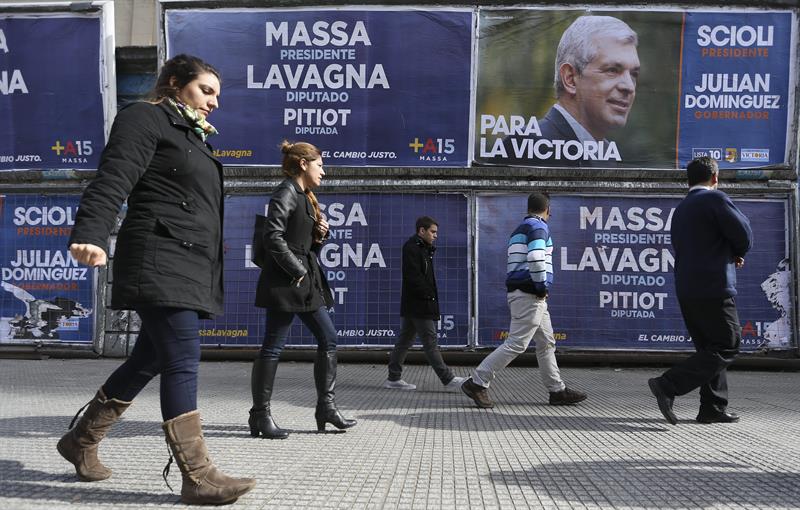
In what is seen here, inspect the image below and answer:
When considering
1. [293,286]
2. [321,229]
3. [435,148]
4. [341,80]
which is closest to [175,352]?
[293,286]

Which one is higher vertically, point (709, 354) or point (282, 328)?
point (282, 328)

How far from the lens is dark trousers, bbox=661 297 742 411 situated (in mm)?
4758

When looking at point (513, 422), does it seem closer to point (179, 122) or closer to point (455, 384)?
point (455, 384)

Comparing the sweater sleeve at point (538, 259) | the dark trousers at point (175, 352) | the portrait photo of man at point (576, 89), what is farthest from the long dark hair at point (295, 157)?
the portrait photo of man at point (576, 89)

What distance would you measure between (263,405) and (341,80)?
5.63 meters

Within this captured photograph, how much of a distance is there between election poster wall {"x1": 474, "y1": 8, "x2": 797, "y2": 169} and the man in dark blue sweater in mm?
3763

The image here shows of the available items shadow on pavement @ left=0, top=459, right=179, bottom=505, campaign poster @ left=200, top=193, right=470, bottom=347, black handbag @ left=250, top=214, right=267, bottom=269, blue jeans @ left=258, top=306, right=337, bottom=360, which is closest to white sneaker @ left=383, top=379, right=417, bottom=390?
campaign poster @ left=200, top=193, right=470, bottom=347

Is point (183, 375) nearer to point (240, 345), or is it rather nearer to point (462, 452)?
point (462, 452)

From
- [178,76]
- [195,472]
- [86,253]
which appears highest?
[178,76]

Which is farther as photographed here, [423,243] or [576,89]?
[576,89]

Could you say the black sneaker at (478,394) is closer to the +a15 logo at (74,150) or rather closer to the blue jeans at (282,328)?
the blue jeans at (282,328)

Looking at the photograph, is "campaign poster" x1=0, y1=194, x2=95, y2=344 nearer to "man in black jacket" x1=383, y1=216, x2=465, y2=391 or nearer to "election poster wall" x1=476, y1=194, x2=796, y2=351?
"man in black jacket" x1=383, y1=216, x2=465, y2=391

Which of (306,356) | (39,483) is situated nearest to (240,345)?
(306,356)

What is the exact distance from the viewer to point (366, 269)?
8727mm
